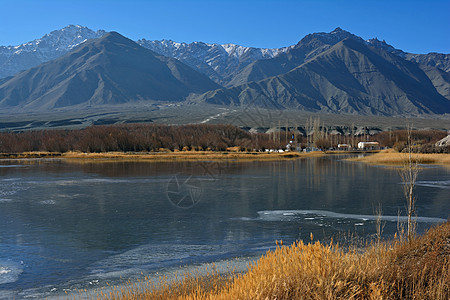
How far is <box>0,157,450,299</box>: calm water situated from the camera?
13000 mm

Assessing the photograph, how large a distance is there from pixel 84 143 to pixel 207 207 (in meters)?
80.3

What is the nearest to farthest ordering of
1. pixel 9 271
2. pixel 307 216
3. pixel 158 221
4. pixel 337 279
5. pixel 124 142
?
1. pixel 337 279
2. pixel 9 271
3. pixel 158 221
4. pixel 307 216
5. pixel 124 142

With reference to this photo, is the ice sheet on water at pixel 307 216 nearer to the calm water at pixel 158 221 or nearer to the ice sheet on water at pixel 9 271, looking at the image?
the calm water at pixel 158 221

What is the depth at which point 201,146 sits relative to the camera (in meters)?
98.8

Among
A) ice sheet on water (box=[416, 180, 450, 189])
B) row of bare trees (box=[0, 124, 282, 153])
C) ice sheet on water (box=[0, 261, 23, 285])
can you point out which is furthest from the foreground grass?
row of bare trees (box=[0, 124, 282, 153])

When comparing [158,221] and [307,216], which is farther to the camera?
[307,216]

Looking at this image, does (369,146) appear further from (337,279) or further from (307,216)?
(337,279)

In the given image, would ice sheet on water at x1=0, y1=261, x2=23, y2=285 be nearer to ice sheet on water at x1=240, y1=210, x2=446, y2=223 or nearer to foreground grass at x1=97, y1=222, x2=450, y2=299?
foreground grass at x1=97, y1=222, x2=450, y2=299

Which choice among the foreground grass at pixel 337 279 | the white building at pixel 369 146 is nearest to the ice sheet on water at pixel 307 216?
the foreground grass at pixel 337 279

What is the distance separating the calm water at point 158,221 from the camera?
13.0 meters

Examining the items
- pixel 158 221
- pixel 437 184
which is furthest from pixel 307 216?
pixel 437 184

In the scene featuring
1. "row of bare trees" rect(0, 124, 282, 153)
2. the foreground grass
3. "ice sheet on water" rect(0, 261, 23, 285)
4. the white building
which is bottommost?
"ice sheet on water" rect(0, 261, 23, 285)

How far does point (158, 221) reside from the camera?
1983 cm

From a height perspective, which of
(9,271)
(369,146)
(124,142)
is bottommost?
(9,271)
